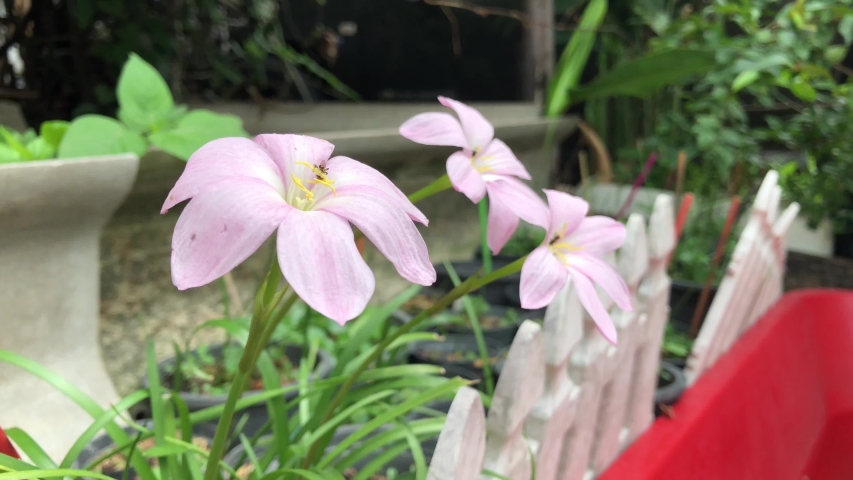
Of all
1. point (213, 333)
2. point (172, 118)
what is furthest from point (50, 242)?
A: point (213, 333)

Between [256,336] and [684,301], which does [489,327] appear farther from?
[256,336]

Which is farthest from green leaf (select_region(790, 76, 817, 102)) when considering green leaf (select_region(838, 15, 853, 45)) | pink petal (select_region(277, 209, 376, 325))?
pink petal (select_region(277, 209, 376, 325))

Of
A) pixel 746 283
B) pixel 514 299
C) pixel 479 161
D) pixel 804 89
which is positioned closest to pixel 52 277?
pixel 479 161

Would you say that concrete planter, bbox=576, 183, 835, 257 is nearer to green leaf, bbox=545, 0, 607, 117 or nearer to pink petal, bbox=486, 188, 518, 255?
green leaf, bbox=545, 0, 607, 117

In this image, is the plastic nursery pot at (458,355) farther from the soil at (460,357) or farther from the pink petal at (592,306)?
the pink petal at (592,306)

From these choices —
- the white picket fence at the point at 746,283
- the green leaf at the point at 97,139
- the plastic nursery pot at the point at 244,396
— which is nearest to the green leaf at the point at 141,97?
the green leaf at the point at 97,139
